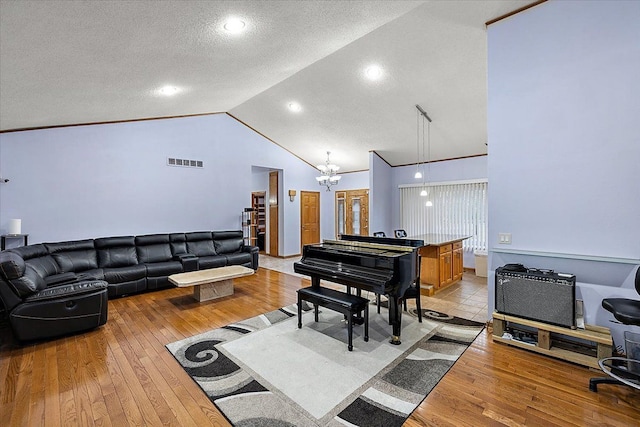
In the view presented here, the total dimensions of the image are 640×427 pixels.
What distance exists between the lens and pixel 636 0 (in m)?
2.59

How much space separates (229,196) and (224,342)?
15.3 ft

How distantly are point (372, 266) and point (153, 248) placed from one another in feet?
15.5

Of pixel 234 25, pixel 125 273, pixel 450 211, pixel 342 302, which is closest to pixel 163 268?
pixel 125 273

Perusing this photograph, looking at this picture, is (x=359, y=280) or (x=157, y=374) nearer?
(x=157, y=374)

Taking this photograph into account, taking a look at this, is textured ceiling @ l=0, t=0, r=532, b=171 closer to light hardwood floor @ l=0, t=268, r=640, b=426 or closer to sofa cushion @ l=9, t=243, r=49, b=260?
sofa cushion @ l=9, t=243, r=49, b=260

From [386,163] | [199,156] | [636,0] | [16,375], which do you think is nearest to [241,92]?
[199,156]

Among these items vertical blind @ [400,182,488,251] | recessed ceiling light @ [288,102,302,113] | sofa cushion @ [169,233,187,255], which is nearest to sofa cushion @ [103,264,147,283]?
sofa cushion @ [169,233,187,255]

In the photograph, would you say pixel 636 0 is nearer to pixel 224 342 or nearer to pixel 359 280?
pixel 359 280

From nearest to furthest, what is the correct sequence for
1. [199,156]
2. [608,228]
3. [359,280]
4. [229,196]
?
[608,228], [359,280], [199,156], [229,196]

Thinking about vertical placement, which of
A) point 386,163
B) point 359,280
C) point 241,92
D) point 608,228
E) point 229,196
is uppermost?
point 241,92

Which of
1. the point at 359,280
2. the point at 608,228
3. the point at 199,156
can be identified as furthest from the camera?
the point at 199,156

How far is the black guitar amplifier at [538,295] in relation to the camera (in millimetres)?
2736

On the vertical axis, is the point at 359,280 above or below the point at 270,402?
above

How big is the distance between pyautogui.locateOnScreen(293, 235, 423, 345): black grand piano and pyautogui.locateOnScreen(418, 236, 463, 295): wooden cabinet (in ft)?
5.05
